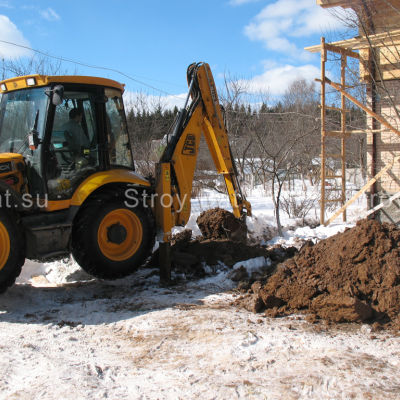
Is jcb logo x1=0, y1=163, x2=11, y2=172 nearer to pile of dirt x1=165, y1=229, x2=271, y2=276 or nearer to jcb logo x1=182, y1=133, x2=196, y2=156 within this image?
jcb logo x1=182, y1=133, x2=196, y2=156

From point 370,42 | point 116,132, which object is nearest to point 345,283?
point 116,132

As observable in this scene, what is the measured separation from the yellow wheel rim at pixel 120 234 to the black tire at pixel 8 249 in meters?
1.01

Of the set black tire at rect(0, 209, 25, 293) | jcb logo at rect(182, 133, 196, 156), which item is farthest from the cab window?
black tire at rect(0, 209, 25, 293)

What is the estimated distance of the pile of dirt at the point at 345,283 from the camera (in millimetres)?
4391

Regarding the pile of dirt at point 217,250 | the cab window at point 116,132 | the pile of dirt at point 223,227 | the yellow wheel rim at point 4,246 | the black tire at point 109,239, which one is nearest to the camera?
the yellow wheel rim at point 4,246

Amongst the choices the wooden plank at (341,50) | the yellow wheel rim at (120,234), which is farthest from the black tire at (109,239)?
the wooden plank at (341,50)

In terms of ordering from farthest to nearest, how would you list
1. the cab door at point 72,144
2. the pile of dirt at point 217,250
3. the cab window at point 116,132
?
the pile of dirt at point 217,250
the cab window at point 116,132
the cab door at point 72,144

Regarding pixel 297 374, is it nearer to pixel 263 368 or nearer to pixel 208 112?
pixel 263 368

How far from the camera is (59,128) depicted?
17.3ft

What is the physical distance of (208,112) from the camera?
6727 mm

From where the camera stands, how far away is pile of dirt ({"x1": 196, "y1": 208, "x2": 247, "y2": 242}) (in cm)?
763

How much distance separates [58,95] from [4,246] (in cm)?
180

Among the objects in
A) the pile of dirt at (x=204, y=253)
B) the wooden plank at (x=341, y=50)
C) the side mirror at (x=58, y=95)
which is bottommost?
the pile of dirt at (x=204, y=253)

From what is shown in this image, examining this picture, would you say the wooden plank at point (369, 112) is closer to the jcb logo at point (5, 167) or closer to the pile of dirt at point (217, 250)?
the pile of dirt at point (217, 250)
